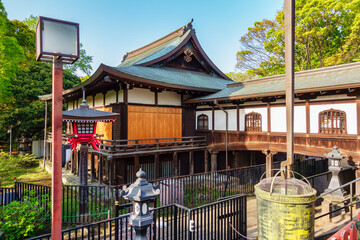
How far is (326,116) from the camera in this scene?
10453mm

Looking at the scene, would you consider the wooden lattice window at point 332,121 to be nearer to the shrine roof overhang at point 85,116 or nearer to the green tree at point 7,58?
the shrine roof overhang at point 85,116

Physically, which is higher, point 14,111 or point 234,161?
point 14,111

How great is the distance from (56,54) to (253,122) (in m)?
11.9

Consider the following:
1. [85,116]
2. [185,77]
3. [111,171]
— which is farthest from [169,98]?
[85,116]

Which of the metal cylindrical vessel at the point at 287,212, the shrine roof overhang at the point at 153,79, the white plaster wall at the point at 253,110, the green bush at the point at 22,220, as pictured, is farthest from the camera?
the white plaster wall at the point at 253,110

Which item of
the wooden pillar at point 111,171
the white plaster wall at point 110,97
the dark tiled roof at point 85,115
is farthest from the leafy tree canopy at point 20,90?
the dark tiled roof at point 85,115

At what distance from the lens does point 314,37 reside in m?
22.4

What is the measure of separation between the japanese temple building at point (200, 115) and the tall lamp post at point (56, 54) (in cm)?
826

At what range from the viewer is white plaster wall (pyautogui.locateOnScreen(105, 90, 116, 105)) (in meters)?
14.4

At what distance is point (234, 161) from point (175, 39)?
1194cm


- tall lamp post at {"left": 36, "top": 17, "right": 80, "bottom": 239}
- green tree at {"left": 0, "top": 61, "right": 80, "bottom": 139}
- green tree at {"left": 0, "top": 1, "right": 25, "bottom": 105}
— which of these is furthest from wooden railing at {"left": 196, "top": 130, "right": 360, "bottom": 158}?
green tree at {"left": 0, "top": 1, "right": 25, "bottom": 105}

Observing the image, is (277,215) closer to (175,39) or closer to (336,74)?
(336,74)

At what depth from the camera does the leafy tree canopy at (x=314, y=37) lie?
20.2m

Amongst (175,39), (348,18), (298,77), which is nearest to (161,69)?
(175,39)
